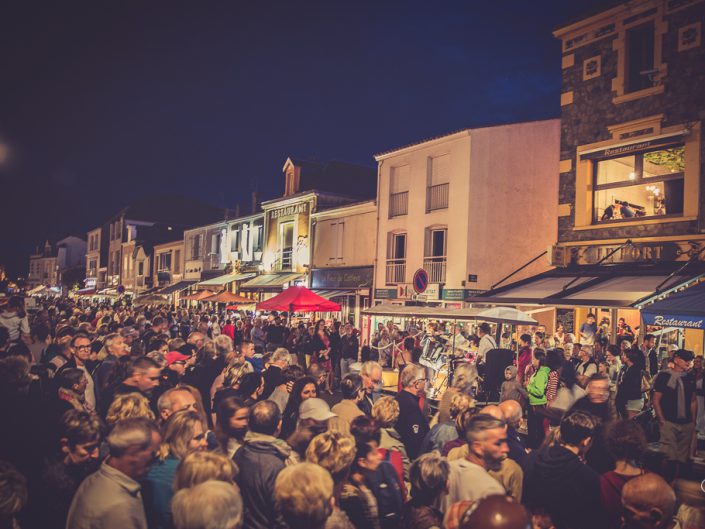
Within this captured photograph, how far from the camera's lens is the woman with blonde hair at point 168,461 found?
3.26 meters

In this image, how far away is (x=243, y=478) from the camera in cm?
362

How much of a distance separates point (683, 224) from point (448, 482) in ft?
38.7

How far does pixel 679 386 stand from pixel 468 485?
4747mm

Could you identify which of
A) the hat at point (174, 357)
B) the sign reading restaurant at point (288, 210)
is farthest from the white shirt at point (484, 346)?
the sign reading restaurant at point (288, 210)

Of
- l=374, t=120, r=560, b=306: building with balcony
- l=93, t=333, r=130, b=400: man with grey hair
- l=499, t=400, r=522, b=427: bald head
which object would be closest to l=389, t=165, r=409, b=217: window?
l=374, t=120, r=560, b=306: building with balcony

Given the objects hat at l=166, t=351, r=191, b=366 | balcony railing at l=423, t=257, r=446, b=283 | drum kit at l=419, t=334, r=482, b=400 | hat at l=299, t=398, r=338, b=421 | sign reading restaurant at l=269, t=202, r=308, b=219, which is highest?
sign reading restaurant at l=269, t=202, r=308, b=219

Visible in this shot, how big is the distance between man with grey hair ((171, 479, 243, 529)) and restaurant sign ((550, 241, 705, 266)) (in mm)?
12516

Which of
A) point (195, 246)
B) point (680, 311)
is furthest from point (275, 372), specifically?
point (195, 246)

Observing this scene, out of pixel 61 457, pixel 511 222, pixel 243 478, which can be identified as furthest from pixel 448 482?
pixel 511 222

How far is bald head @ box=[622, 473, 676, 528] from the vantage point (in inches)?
113

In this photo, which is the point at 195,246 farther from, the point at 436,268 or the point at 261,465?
the point at 261,465

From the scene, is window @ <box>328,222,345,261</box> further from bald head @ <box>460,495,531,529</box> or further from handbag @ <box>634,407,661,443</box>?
bald head @ <box>460,495,531,529</box>

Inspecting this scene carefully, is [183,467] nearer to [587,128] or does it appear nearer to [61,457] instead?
[61,457]

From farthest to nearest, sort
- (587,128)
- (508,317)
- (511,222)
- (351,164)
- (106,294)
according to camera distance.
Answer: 1. (106,294)
2. (351,164)
3. (511,222)
4. (587,128)
5. (508,317)
